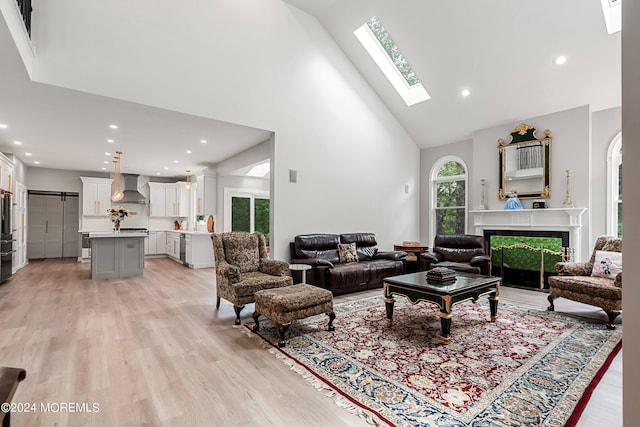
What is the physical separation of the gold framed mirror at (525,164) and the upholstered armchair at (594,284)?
171 cm

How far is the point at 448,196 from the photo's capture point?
7.40 meters

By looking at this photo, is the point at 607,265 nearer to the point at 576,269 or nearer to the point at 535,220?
the point at 576,269

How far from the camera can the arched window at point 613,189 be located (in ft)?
16.9

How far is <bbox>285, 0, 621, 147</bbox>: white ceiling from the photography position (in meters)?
4.40

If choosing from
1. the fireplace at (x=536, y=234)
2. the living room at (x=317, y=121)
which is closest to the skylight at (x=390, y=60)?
the living room at (x=317, y=121)

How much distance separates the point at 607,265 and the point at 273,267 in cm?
417

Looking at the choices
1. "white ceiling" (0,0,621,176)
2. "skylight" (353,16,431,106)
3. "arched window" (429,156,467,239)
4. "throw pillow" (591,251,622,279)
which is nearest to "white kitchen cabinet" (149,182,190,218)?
"white ceiling" (0,0,621,176)

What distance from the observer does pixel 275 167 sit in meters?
5.30

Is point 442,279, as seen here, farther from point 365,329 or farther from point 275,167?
point 275,167

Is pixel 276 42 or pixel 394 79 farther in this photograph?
pixel 394 79

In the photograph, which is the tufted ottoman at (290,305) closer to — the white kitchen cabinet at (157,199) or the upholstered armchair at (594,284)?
the upholstered armchair at (594,284)

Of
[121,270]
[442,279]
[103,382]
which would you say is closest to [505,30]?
[442,279]

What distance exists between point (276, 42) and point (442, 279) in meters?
4.41

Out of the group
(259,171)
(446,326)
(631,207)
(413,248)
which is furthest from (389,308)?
(259,171)
